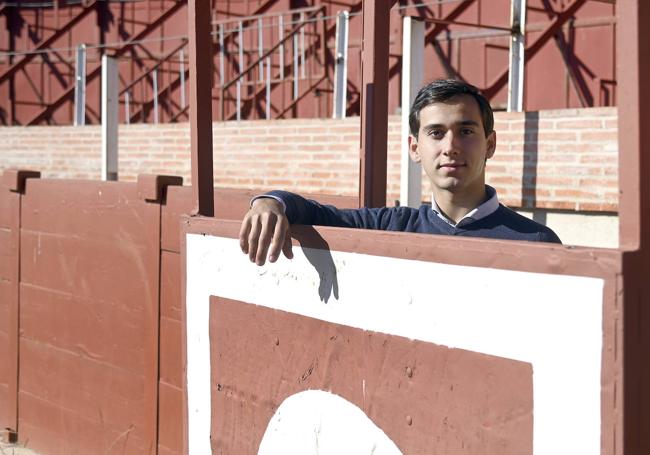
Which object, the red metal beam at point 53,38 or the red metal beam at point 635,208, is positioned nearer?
the red metal beam at point 635,208

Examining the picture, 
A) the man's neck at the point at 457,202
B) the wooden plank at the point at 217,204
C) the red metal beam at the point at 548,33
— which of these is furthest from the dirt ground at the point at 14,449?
the red metal beam at the point at 548,33

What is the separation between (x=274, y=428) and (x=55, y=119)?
566 inches

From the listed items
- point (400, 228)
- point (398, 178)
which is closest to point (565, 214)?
point (398, 178)

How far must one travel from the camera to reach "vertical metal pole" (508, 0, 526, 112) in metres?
7.29

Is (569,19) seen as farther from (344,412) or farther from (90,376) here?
(344,412)

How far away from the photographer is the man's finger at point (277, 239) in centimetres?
246

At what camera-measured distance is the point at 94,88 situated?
15.8 meters

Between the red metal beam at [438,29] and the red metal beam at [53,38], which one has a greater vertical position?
the red metal beam at [53,38]

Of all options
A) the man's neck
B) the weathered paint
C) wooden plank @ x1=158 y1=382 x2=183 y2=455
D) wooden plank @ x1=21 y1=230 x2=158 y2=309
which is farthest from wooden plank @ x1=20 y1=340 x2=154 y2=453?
the man's neck

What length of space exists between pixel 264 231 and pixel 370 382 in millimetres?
448

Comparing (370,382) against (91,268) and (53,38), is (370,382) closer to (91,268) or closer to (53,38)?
(91,268)

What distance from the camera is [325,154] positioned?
8031 millimetres

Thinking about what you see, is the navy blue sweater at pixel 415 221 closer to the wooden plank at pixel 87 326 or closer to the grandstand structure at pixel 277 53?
the wooden plank at pixel 87 326

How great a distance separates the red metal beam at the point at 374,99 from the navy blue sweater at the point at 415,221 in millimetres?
511
